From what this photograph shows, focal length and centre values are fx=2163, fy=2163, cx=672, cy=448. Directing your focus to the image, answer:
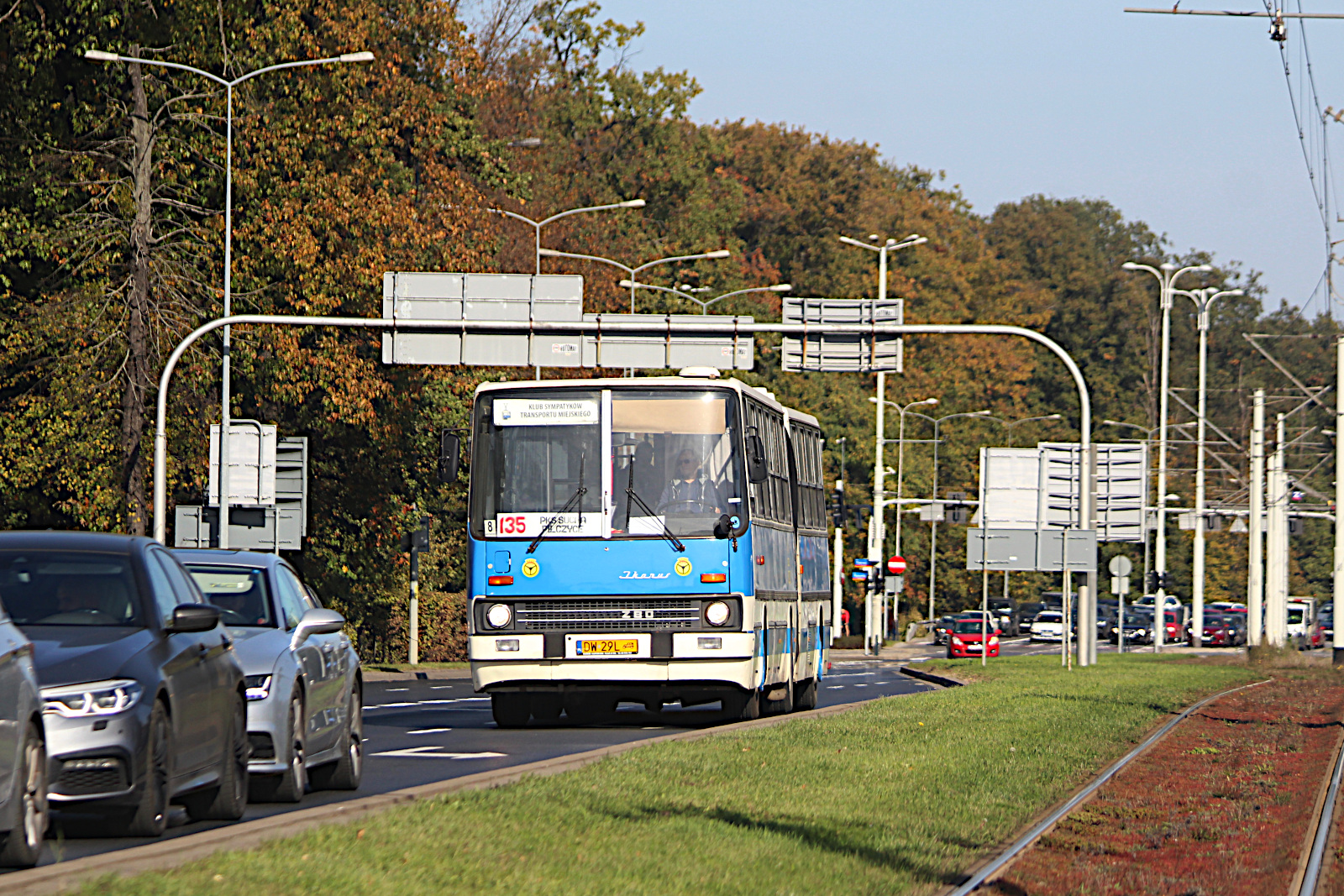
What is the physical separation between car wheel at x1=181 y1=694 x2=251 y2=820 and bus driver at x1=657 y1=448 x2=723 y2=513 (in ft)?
35.0

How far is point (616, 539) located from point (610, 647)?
1.10 meters

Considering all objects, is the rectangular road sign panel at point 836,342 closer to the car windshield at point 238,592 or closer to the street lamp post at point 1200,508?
the car windshield at point 238,592

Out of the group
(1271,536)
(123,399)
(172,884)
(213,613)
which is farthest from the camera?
(1271,536)

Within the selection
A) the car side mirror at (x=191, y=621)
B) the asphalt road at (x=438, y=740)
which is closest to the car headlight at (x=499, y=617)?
the asphalt road at (x=438, y=740)

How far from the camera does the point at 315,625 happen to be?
13.5 m

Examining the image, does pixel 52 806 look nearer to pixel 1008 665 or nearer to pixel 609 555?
pixel 609 555

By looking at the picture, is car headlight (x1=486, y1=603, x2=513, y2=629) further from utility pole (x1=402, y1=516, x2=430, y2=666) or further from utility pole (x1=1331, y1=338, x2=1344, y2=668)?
utility pole (x1=1331, y1=338, x2=1344, y2=668)

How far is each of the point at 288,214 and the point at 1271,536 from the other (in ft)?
106

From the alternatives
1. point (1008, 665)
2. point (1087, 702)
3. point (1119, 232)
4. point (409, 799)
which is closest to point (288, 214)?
point (1008, 665)

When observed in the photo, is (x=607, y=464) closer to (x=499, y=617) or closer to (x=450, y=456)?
(x=450, y=456)

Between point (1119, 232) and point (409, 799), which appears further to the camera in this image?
point (1119, 232)

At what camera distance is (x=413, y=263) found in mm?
45500

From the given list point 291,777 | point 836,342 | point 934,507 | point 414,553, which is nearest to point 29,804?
point 291,777

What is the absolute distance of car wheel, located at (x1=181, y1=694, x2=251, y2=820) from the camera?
11711mm
